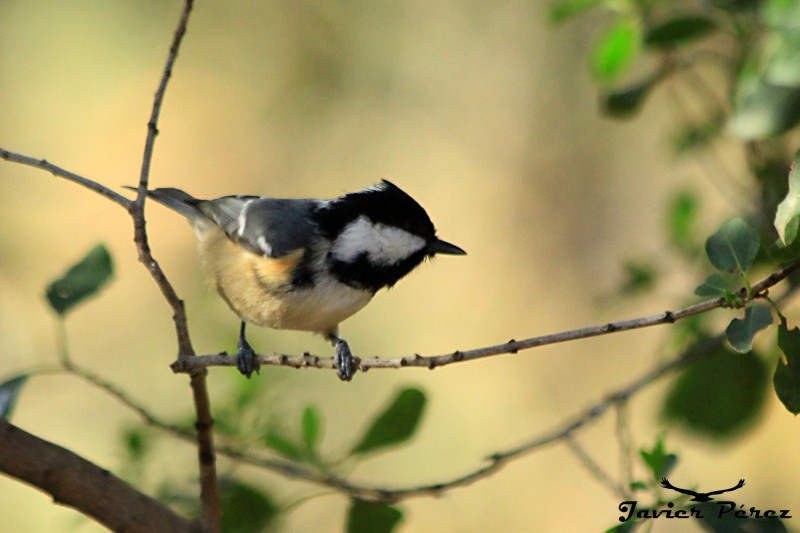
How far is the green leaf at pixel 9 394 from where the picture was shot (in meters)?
1.50

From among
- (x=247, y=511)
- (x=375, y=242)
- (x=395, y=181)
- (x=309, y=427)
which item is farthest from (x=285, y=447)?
(x=395, y=181)

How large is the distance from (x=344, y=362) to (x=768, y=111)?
107 centimetres

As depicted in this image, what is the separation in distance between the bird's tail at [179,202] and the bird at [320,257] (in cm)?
24

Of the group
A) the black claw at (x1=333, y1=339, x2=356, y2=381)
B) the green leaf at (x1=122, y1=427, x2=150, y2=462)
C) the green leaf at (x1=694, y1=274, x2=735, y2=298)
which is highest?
the black claw at (x1=333, y1=339, x2=356, y2=381)

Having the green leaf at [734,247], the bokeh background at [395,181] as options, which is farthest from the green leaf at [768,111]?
the bokeh background at [395,181]

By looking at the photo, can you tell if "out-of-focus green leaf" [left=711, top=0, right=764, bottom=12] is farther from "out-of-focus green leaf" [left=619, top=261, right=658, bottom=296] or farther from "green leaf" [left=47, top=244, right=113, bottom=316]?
"green leaf" [left=47, top=244, right=113, bottom=316]

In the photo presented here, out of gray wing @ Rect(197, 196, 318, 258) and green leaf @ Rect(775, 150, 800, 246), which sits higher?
gray wing @ Rect(197, 196, 318, 258)

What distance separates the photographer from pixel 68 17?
4426 mm

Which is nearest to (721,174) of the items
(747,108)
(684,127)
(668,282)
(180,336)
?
(668,282)

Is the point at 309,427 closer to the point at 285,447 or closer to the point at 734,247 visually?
the point at 285,447

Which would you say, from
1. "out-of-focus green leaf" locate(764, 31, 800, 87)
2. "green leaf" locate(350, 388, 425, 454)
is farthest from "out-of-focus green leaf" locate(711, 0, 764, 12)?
"green leaf" locate(350, 388, 425, 454)

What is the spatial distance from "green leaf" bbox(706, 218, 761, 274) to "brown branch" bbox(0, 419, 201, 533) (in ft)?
3.23

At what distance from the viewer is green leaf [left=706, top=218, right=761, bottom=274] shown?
125 cm

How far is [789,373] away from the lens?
119 cm
